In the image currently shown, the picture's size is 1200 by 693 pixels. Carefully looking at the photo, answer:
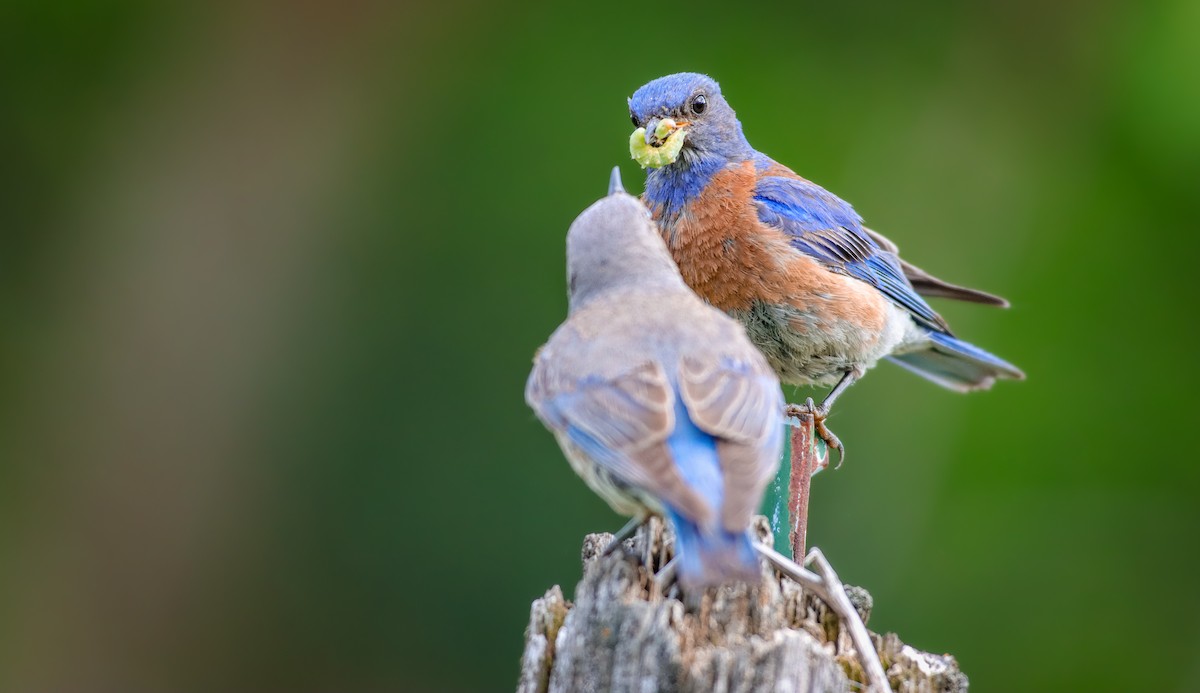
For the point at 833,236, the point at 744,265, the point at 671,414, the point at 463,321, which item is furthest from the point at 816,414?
the point at 463,321

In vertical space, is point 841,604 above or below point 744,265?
below

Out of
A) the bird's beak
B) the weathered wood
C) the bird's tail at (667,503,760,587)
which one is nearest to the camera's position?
the weathered wood

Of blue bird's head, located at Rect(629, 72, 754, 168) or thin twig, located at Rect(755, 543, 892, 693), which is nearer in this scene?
thin twig, located at Rect(755, 543, 892, 693)

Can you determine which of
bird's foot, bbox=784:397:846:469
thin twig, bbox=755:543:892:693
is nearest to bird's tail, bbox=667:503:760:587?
thin twig, bbox=755:543:892:693

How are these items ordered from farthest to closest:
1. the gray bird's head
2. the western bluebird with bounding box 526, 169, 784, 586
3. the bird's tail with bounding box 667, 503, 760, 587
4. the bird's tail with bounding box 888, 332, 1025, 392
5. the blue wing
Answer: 1. the bird's tail with bounding box 888, 332, 1025, 392
2. the blue wing
3. the gray bird's head
4. the western bluebird with bounding box 526, 169, 784, 586
5. the bird's tail with bounding box 667, 503, 760, 587

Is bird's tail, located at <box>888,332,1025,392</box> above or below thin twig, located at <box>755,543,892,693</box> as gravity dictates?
above

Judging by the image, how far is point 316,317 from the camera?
902 cm

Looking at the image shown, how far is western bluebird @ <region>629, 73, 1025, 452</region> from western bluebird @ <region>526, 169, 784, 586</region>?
155 centimetres

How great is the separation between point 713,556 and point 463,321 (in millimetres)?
5573

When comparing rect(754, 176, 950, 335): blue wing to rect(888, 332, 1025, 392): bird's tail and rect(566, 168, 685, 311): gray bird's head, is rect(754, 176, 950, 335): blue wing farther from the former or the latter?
rect(566, 168, 685, 311): gray bird's head

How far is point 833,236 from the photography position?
6.04m

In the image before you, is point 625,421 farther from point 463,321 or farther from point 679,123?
point 463,321

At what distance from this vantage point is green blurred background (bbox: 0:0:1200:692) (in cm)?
802

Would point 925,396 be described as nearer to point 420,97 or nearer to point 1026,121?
point 1026,121
